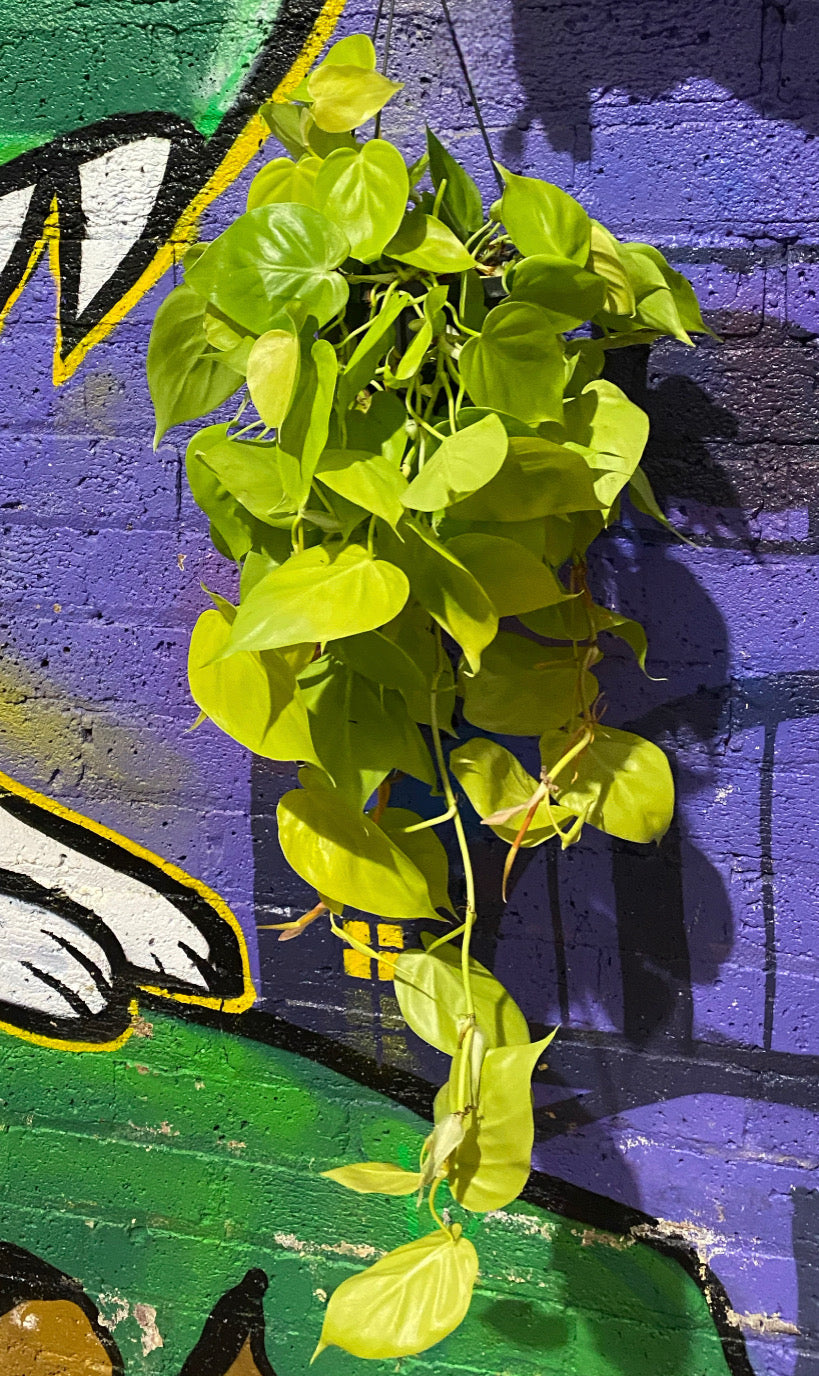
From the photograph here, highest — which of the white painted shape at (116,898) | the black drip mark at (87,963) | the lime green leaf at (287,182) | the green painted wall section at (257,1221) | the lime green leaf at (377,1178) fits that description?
the lime green leaf at (287,182)

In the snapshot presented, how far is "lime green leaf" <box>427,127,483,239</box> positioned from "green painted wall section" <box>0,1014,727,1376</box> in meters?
0.91

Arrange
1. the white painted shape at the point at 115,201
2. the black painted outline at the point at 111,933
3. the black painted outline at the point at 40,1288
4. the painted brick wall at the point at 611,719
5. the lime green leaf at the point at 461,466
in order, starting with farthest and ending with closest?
the black painted outline at the point at 40,1288, the black painted outline at the point at 111,933, the white painted shape at the point at 115,201, the painted brick wall at the point at 611,719, the lime green leaf at the point at 461,466

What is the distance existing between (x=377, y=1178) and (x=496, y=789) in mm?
321

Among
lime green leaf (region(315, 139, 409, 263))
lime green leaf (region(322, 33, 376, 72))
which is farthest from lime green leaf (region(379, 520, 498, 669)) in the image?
lime green leaf (region(322, 33, 376, 72))

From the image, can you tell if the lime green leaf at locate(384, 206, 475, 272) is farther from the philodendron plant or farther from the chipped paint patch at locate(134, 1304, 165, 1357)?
the chipped paint patch at locate(134, 1304, 165, 1357)

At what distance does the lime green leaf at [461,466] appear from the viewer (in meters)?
0.53

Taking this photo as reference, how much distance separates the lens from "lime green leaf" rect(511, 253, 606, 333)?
0.61 meters

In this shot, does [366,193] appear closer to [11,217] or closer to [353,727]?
[353,727]

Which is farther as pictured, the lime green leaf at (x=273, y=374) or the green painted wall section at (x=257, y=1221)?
the green painted wall section at (x=257, y=1221)

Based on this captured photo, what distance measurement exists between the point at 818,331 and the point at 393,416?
476mm

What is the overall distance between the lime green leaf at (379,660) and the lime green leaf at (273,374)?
0.51 ft

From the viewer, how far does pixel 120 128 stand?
3.23ft

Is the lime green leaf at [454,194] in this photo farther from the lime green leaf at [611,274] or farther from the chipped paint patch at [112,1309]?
the chipped paint patch at [112,1309]

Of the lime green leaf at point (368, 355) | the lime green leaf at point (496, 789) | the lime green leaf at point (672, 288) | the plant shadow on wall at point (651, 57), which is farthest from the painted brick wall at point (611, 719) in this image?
the lime green leaf at point (368, 355)
